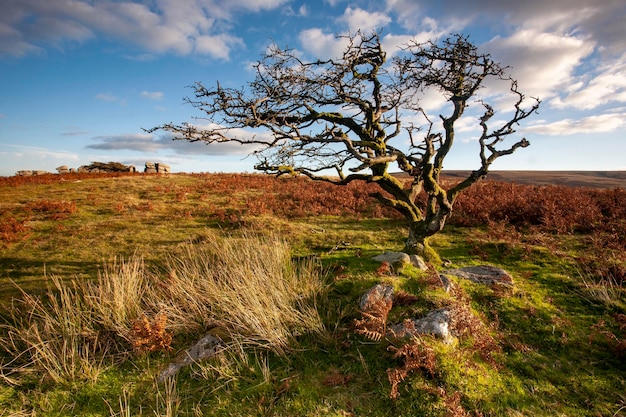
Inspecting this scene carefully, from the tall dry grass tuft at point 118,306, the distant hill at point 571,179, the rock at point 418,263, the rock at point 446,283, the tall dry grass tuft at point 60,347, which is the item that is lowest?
the tall dry grass tuft at point 60,347

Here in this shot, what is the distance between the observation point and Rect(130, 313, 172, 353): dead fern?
20.5 feet

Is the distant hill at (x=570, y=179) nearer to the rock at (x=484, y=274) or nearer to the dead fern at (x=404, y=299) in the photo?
the rock at (x=484, y=274)

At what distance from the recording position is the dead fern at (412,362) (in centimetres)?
458

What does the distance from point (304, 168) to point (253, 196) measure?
11750mm

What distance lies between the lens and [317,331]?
6.11 m

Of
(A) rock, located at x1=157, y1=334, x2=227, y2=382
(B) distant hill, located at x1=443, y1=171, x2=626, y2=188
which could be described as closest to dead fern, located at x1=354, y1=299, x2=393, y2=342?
(A) rock, located at x1=157, y1=334, x2=227, y2=382

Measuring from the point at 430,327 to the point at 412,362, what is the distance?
3.16 feet

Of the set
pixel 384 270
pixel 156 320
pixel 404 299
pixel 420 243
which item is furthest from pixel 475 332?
pixel 156 320

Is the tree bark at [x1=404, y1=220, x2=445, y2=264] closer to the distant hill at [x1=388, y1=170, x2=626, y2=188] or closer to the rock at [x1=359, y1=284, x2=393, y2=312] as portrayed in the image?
the rock at [x1=359, y1=284, x2=393, y2=312]

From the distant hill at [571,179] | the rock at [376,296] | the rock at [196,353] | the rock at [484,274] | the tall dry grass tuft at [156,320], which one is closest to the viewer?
the rock at [196,353]

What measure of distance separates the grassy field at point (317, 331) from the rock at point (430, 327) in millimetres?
172

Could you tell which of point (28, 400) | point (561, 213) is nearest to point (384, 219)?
point (561, 213)

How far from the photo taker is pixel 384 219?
595 inches

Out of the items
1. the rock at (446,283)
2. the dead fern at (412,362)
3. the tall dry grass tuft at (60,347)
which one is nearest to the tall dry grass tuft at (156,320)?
the tall dry grass tuft at (60,347)
